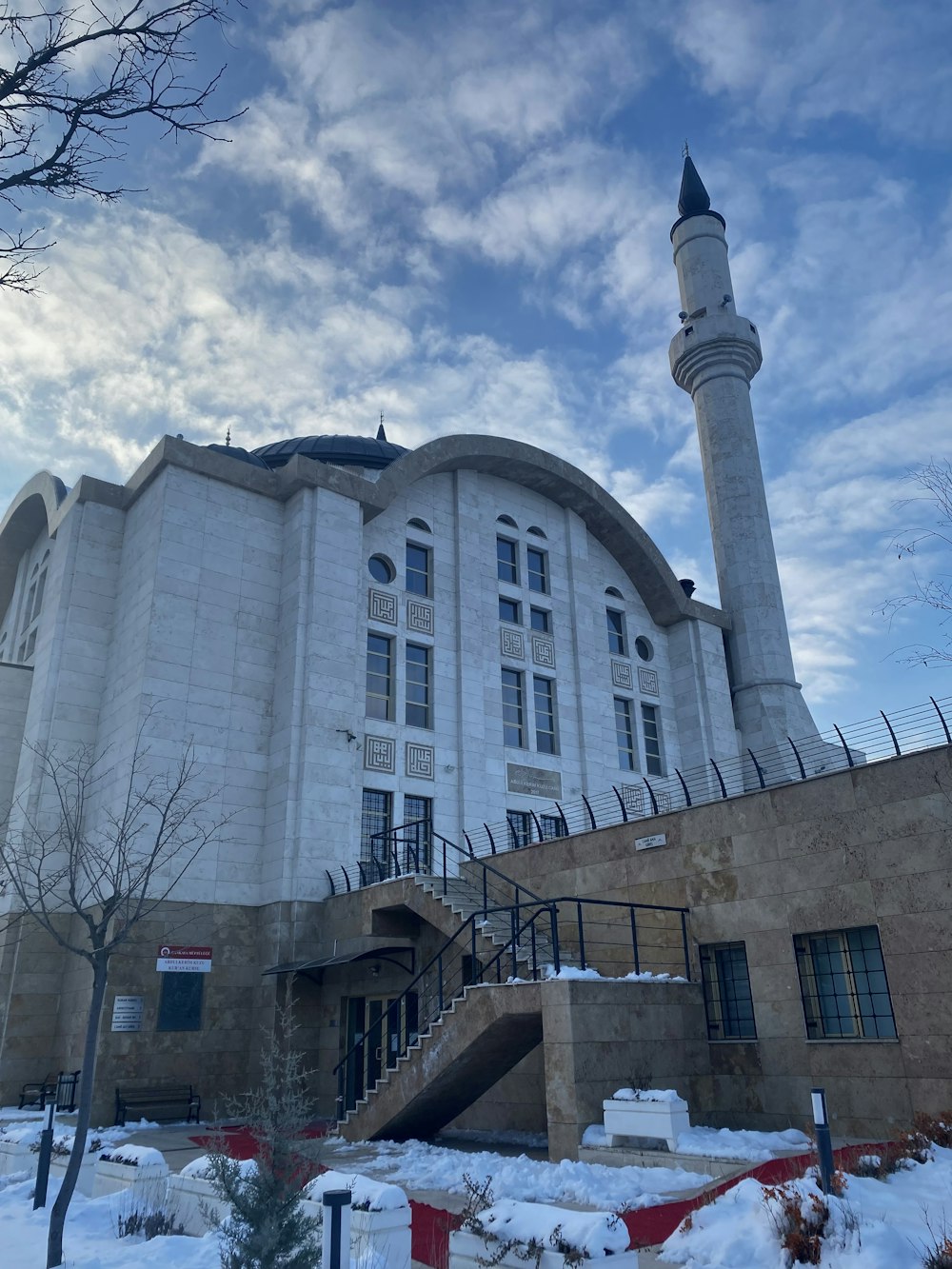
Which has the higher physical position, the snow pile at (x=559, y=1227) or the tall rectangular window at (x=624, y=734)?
the tall rectangular window at (x=624, y=734)

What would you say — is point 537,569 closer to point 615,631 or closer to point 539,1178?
point 615,631

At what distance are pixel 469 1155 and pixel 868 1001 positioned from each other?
632 cm

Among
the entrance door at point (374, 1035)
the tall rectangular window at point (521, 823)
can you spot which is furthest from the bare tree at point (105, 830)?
the tall rectangular window at point (521, 823)

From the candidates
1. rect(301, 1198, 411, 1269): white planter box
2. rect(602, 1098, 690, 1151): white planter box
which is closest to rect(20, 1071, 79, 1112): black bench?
rect(602, 1098, 690, 1151): white planter box

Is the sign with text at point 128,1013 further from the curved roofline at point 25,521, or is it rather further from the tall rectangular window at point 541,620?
the tall rectangular window at point 541,620

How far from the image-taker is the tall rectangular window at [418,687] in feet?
94.8

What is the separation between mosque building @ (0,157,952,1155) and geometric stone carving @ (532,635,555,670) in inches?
6.1

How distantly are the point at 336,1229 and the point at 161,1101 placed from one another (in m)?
17.2

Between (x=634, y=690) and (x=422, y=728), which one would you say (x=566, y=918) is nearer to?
(x=422, y=728)

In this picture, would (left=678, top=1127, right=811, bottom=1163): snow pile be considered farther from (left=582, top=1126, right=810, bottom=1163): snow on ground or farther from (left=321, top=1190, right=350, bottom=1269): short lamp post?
(left=321, top=1190, right=350, bottom=1269): short lamp post

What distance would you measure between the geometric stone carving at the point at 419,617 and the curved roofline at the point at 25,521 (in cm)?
1135

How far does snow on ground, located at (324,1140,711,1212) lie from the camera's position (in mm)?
10664

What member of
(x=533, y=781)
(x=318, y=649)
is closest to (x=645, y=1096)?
(x=318, y=649)

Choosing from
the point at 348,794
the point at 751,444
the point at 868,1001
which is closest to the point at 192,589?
the point at 348,794
